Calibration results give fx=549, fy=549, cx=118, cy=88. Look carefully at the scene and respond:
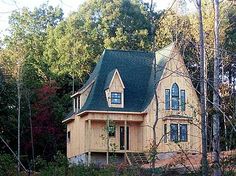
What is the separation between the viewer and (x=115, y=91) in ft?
97.5

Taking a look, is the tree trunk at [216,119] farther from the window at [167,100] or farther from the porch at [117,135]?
the porch at [117,135]

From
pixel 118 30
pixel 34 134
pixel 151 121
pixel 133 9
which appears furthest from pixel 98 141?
pixel 133 9

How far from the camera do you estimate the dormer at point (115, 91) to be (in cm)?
2958

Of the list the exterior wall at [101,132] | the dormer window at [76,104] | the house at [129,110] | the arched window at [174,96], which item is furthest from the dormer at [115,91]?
the arched window at [174,96]

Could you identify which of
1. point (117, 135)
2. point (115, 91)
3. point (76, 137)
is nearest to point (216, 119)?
point (115, 91)

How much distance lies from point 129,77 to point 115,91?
176cm

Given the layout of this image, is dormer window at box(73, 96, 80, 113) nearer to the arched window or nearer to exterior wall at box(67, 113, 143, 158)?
exterior wall at box(67, 113, 143, 158)

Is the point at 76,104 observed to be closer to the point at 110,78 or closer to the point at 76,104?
the point at 76,104

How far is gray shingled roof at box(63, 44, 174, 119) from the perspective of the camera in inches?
1164

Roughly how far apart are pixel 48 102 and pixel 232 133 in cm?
2834

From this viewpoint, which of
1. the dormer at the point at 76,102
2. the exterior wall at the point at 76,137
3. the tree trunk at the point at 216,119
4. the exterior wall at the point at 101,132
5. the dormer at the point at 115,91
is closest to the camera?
the tree trunk at the point at 216,119

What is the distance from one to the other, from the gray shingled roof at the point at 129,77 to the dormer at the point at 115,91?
0.29 meters

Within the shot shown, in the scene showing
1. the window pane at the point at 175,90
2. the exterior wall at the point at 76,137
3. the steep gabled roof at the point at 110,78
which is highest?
the steep gabled roof at the point at 110,78

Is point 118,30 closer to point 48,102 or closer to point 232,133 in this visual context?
point 48,102
